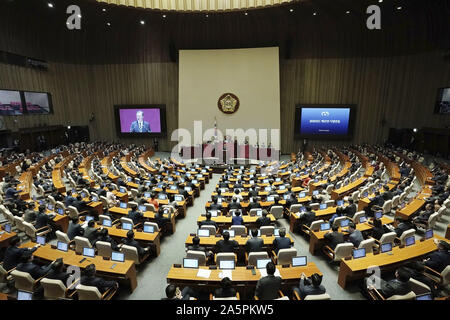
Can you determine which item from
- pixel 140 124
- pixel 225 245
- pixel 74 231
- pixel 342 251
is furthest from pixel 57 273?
pixel 140 124

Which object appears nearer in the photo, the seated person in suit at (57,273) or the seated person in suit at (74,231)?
the seated person in suit at (57,273)

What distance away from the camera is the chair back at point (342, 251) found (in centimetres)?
564

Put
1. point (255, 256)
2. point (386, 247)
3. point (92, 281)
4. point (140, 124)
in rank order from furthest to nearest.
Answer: point (140, 124), point (386, 247), point (255, 256), point (92, 281)

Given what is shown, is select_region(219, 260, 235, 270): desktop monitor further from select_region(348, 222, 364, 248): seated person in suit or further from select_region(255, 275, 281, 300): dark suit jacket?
select_region(348, 222, 364, 248): seated person in suit

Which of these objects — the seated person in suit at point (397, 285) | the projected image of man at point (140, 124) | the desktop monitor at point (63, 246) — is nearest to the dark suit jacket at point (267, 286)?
the seated person in suit at point (397, 285)

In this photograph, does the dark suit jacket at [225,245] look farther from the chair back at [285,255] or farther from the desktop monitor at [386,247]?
the desktop monitor at [386,247]

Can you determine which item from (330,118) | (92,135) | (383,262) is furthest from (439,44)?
(92,135)

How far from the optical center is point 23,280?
185 inches

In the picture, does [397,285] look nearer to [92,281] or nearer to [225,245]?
[225,245]

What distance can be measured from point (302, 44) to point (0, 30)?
2296cm

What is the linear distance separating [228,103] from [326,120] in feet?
28.8

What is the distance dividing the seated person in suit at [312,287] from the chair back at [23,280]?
518cm

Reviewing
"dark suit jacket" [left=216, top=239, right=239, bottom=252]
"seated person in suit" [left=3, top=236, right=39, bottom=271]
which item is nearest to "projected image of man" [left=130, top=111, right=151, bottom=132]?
"seated person in suit" [left=3, top=236, right=39, bottom=271]
